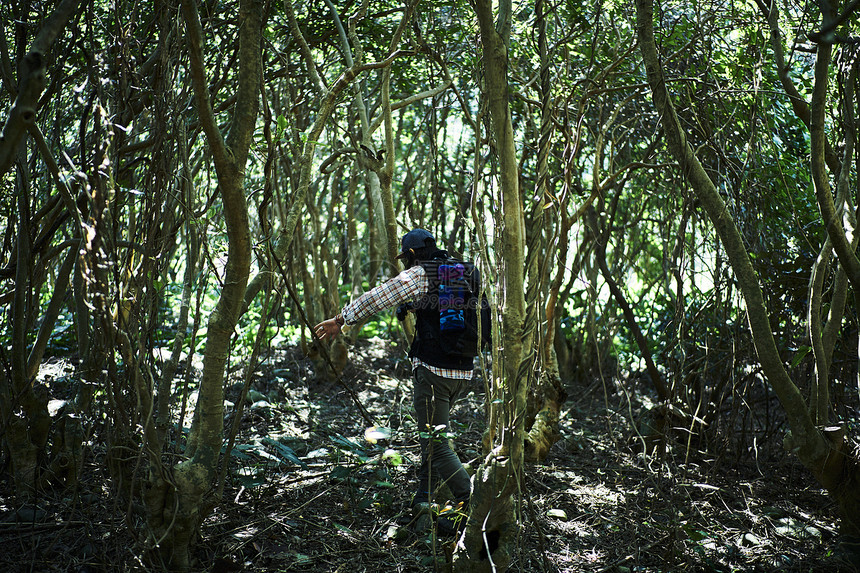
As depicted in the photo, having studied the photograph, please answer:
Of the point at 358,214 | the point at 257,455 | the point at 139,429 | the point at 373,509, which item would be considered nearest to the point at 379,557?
the point at 373,509

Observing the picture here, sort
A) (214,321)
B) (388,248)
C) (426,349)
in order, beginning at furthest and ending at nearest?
(388,248), (426,349), (214,321)

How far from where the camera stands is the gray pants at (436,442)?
3.37 meters

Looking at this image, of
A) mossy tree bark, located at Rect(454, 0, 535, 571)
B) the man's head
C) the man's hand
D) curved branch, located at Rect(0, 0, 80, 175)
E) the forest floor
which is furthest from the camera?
the man's head

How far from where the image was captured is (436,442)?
10.8ft

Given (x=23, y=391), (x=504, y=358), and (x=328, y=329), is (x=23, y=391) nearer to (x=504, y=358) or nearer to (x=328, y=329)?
(x=328, y=329)

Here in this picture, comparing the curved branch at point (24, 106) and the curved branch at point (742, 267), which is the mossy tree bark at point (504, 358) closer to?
the curved branch at point (742, 267)

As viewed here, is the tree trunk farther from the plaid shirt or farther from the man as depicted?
the plaid shirt

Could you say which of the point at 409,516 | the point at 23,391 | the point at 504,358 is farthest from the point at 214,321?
the point at 409,516

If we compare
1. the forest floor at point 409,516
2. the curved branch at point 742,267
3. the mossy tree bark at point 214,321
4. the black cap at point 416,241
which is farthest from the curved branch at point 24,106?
the curved branch at point 742,267

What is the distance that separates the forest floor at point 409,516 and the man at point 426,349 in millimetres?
244

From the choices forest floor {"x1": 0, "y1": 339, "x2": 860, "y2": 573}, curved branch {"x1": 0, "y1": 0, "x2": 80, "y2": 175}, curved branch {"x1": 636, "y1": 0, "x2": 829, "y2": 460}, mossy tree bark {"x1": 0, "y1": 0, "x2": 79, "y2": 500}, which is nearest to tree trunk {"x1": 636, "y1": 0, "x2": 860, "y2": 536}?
curved branch {"x1": 636, "y1": 0, "x2": 829, "y2": 460}

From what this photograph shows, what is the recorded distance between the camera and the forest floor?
8.98ft

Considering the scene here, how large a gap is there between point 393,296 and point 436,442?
786 millimetres

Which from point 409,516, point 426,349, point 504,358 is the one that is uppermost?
point 504,358
